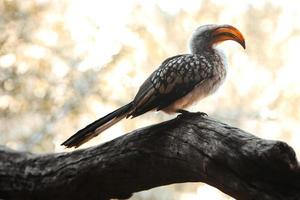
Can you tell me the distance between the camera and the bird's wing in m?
1.88

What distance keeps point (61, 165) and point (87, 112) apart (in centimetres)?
145

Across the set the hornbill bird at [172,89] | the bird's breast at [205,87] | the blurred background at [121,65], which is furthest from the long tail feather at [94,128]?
the blurred background at [121,65]

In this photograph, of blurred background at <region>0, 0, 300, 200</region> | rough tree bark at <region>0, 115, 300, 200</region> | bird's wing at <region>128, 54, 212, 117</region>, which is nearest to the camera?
rough tree bark at <region>0, 115, 300, 200</region>

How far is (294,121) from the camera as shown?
2.89m

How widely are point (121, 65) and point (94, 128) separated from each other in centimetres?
161

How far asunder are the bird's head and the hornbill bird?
12cm

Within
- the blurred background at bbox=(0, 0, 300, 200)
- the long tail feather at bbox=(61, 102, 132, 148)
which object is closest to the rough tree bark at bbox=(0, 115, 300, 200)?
the long tail feather at bbox=(61, 102, 132, 148)

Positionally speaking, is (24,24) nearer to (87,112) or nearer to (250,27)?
(87,112)

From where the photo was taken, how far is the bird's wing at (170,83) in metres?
1.88

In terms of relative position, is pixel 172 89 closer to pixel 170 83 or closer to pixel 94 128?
pixel 170 83

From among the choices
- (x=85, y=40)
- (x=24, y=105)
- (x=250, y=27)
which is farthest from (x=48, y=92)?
(x=250, y=27)

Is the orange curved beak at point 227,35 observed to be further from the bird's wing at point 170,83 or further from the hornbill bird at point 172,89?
the bird's wing at point 170,83

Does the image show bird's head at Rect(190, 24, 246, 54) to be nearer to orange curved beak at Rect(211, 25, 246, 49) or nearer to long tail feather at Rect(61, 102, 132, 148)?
orange curved beak at Rect(211, 25, 246, 49)

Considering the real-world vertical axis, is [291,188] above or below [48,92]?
below
